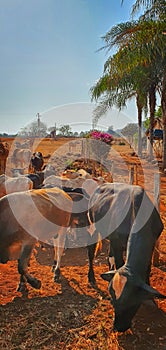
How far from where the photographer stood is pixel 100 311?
4.37m

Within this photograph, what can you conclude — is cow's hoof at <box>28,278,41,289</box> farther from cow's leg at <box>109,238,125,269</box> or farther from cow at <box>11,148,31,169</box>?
cow at <box>11,148,31,169</box>

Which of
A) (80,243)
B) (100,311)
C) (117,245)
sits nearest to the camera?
(100,311)

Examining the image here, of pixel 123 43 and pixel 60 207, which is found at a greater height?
pixel 123 43

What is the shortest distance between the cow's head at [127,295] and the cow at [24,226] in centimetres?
174

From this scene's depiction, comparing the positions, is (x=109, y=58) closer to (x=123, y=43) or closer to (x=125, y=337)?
(x=123, y=43)

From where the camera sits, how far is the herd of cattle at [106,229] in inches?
140

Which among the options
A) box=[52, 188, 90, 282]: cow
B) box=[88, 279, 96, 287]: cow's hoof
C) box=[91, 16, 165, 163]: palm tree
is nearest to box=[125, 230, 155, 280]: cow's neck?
box=[88, 279, 96, 287]: cow's hoof

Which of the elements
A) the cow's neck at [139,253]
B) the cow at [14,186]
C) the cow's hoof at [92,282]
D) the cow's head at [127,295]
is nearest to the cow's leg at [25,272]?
the cow's hoof at [92,282]

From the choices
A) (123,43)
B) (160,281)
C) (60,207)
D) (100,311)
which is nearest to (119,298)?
(100,311)

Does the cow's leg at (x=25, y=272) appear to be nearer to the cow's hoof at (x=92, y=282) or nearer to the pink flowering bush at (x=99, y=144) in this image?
the cow's hoof at (x=92, y=282)

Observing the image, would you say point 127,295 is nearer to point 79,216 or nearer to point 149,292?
point 149,292

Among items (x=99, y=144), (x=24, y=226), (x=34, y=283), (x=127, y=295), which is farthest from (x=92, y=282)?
(x=99, y=144)

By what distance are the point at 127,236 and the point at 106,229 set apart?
670mm

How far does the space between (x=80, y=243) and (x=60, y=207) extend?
5.79ft
